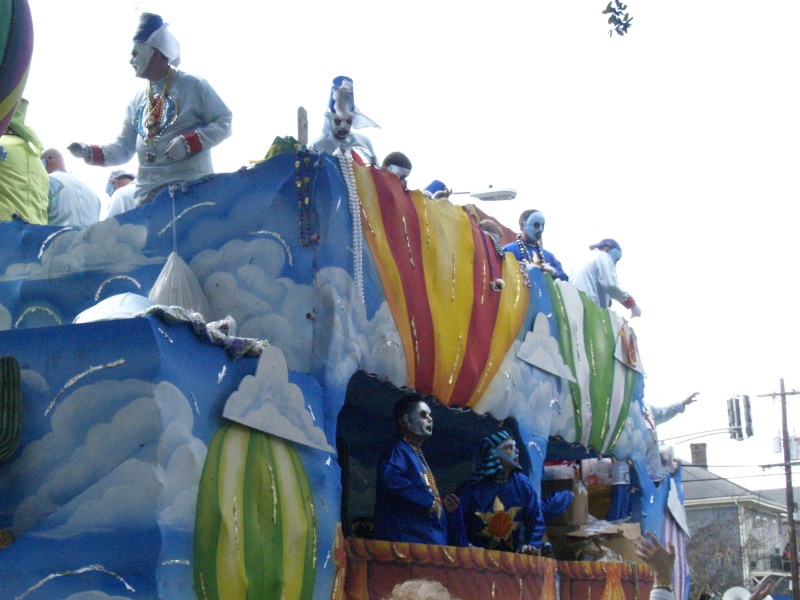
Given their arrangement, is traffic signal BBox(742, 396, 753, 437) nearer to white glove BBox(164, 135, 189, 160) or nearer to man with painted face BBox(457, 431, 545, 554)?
man with painted face BBox(457, 431, 545, 554)

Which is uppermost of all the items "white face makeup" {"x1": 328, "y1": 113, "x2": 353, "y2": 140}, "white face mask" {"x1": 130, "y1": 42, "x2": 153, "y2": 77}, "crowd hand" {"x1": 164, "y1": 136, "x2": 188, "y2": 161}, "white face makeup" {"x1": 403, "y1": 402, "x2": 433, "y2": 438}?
"white face mask" {"x1": 130, "y1": 42, "x2": 153, "y2": 77}

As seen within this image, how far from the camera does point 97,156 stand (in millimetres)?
7438

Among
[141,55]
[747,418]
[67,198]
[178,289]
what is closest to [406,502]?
[178,289]

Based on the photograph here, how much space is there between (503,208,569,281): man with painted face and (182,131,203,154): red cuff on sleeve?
3875mm

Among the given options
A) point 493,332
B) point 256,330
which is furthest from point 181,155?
point 493,332

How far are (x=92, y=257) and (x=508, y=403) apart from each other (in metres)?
3.33

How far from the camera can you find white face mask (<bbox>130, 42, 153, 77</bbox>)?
702cm

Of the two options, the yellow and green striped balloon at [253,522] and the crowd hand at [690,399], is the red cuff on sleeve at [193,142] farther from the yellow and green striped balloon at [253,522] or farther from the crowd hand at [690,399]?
the crowd hand at [690,399]

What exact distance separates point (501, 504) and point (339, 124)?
307 cm

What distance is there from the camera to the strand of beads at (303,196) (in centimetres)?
634

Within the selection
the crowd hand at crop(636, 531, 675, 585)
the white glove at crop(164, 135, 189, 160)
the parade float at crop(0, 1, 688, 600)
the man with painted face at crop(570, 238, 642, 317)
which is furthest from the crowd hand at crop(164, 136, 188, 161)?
the man with painted face at crop(570, 238, 642, 317)

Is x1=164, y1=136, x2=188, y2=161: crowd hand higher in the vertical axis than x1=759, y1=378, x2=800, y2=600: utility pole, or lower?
higher

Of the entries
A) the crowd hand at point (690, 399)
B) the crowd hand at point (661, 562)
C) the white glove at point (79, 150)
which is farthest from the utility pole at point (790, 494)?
the white glove at point (79, 150)

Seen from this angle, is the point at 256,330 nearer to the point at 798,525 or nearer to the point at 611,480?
the point at 611,480
